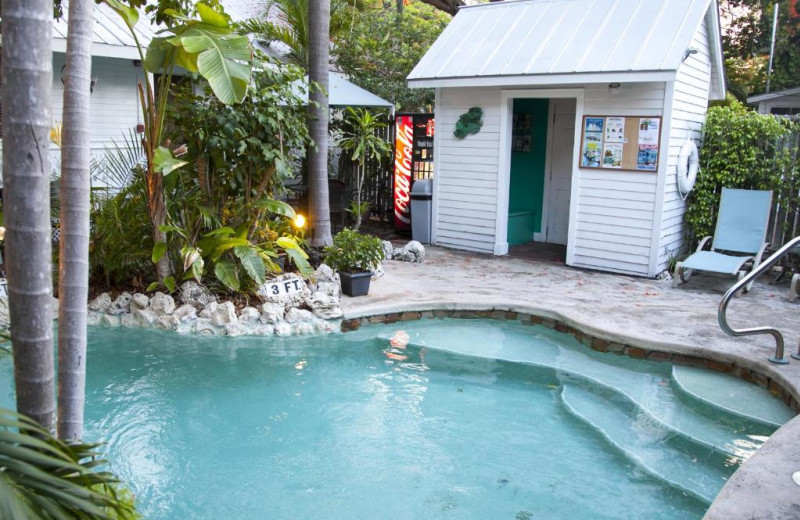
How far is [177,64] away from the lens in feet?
19.5

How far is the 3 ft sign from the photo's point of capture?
7.06 m

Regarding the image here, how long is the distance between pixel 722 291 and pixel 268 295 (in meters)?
5.35

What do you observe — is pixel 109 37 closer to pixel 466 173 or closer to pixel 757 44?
pixel 466 173

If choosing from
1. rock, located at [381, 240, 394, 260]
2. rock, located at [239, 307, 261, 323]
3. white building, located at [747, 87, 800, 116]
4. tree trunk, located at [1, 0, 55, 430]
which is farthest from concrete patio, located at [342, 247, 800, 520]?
white building, located at [747, 87, 800, 116]

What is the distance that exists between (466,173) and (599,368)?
4743mm

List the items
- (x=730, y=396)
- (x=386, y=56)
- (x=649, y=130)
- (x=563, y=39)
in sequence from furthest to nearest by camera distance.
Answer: (x=386, y=56) → (x=563, y=39) → (x=649, y=130) → (x=730, y=396)

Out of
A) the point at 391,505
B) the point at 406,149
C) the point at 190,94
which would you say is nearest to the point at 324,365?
the point at 391,505

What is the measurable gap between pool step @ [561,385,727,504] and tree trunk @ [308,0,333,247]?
367 centimetres

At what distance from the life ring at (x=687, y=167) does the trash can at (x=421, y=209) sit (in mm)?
3623

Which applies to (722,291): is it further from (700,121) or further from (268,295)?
(268,295)

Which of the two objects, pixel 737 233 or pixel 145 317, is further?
pixel 737 233

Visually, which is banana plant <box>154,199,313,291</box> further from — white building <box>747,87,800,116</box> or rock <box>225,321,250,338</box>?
white building <box>747,87,800,116</box>

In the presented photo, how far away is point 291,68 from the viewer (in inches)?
279

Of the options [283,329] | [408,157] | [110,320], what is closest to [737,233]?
[408,157]
